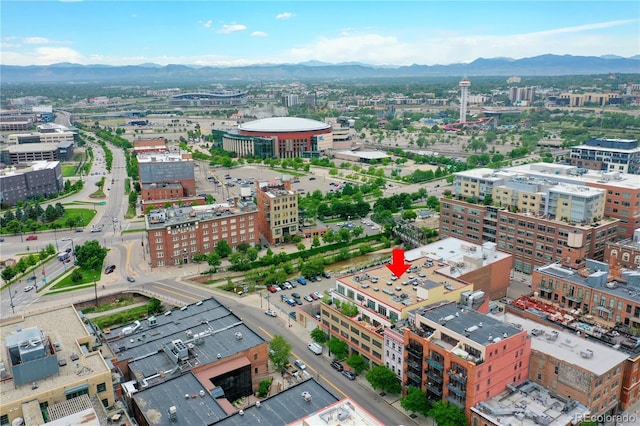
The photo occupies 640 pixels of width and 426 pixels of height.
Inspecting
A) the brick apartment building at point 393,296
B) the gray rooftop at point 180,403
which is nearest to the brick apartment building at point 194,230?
the brick apartment building at point 393,296

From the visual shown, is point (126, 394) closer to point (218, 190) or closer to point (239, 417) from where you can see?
point (239, 417)

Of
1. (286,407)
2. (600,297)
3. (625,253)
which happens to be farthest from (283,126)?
(286,407)

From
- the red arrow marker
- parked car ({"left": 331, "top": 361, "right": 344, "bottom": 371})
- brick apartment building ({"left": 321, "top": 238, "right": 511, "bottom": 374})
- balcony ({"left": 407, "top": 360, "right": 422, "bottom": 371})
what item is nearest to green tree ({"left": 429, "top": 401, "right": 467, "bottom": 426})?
balcony ({"left": 407, "top": 360, "right": 422, "bottom": 371})

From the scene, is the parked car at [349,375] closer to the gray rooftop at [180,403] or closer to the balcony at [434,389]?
the balcony at [434,389]

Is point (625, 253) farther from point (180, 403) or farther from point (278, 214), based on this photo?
point (180, 403)

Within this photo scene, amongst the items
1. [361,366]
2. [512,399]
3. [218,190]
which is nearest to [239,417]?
[361,366]

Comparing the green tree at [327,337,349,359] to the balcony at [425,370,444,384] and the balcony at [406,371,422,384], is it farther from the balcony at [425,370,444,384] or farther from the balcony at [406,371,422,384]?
the balcony at [425,370,444,384]

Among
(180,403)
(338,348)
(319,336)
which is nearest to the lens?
(180,403)
